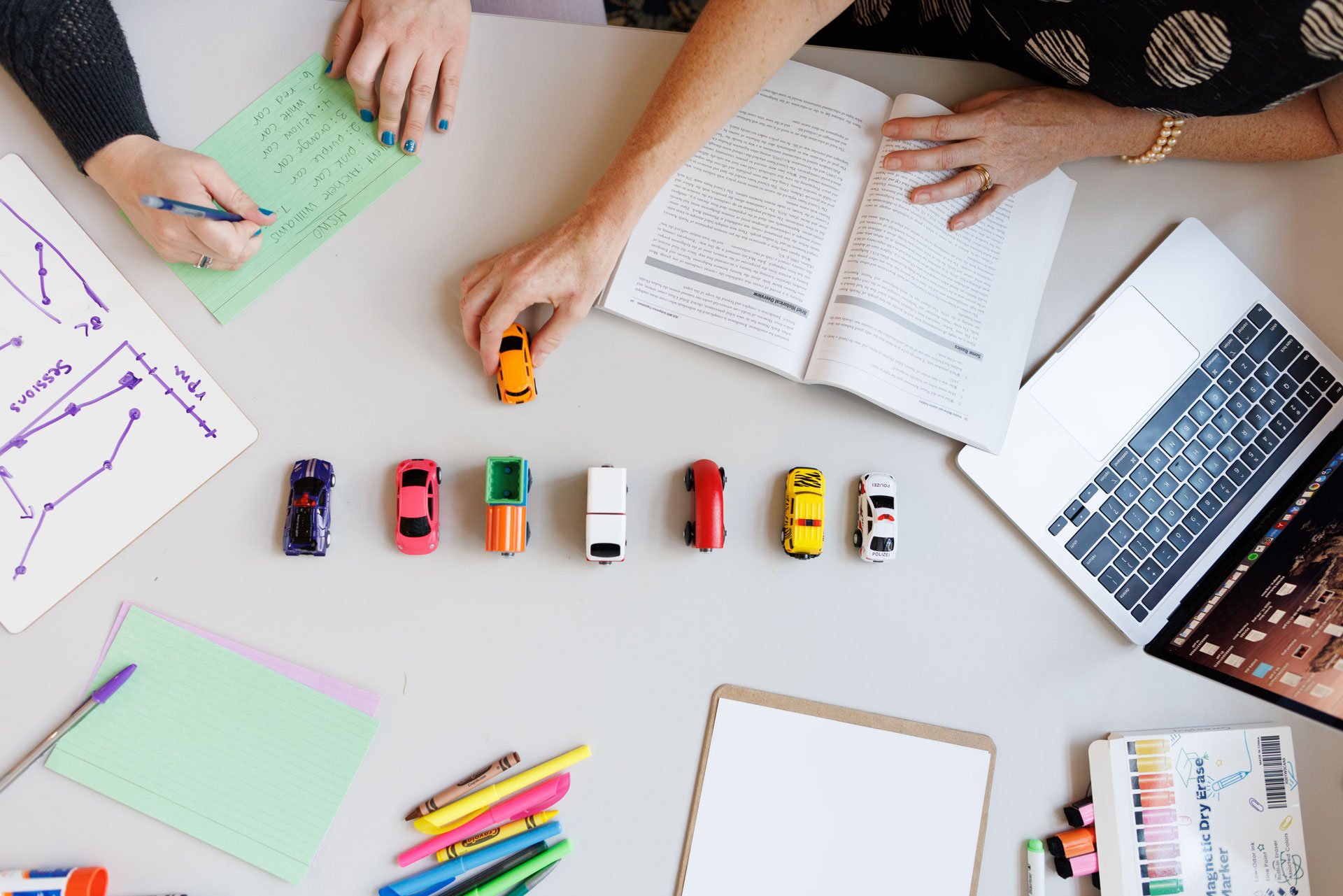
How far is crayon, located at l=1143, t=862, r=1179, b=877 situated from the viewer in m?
0.86

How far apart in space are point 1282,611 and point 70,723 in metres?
1.19

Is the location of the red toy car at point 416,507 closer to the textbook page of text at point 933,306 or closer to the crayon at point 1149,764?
the textbook page of text at point 933,306

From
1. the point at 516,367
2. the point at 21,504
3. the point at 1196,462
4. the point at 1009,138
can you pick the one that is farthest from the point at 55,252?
the point at 1196,462

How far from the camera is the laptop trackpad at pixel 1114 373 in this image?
3.00 feet

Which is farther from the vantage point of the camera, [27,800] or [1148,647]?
[1148,647]

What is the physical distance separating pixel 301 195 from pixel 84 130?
0.20m

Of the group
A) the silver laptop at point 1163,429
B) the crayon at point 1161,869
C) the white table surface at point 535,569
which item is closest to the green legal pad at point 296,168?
the white table surface at point 535,569

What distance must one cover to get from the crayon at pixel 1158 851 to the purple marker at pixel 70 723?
40.7 inches

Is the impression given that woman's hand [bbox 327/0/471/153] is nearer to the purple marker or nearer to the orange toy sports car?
the orange toy sports car

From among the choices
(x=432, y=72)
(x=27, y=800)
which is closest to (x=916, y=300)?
(x=432, y=72)

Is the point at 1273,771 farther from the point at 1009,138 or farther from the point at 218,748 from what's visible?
the point at 218,748

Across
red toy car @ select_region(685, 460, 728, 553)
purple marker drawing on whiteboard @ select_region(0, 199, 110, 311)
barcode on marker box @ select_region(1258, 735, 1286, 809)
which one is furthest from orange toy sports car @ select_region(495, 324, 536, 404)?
barcode on marker box @ select_region(1258, 735, 1286, 809)

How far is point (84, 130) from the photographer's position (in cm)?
82

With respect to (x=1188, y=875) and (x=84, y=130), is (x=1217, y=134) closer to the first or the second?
(x=1188, y=875)
